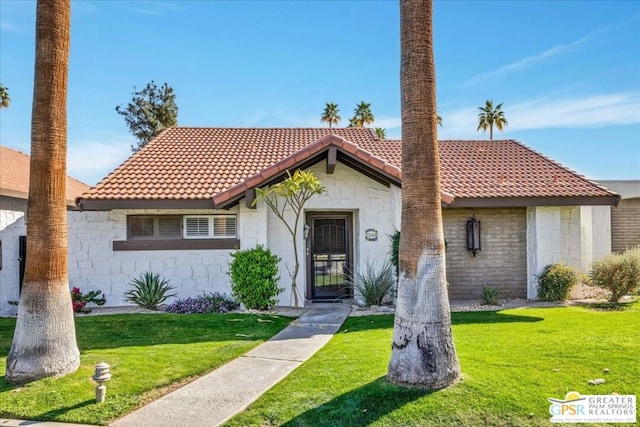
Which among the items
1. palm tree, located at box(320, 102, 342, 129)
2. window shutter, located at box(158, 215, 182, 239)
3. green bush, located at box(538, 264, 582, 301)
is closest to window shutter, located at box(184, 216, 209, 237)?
window shutter, located at box(158, 215, 182, 239)

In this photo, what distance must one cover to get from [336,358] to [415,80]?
4200 millimetres

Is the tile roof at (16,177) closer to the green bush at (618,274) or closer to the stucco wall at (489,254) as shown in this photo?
the stucco wall at (489,254)

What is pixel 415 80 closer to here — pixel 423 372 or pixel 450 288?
pixel 423 372

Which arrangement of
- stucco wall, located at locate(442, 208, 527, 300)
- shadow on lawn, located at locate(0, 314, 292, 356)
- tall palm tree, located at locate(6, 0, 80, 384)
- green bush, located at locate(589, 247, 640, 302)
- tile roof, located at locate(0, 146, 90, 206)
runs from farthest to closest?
stucco wall, located at locate(442, 208, 527, 300) → tile roof, located at locate(0, 146, 90, 206) → green bush, located at locate(589, 247, 640, 302) → shadow on lawn, located at locate(0, 314, 292, 356) → tall palm tree, located at locate(6, 0, 80, 384)

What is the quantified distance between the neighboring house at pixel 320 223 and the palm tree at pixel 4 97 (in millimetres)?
12298

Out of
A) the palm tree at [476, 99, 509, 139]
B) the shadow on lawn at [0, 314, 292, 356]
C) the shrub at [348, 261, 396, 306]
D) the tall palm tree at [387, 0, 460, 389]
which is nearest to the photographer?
the tall palm tree at [387, 0, 460, 389]

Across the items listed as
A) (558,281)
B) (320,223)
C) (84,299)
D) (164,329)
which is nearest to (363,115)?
(320,223)

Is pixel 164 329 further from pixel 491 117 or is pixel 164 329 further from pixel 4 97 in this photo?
pixel 491 117

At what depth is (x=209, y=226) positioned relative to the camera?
41.6ft

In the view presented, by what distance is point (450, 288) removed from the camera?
42.7ft

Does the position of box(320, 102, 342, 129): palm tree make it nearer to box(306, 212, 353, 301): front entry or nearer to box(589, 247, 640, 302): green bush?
box(306, 212, 353, 301): front entry

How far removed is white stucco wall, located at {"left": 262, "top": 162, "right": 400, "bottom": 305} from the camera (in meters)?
12.6

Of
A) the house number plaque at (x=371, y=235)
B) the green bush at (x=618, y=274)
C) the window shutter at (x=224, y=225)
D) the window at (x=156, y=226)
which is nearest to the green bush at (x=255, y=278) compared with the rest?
the window shutter at (x=224, y=225)

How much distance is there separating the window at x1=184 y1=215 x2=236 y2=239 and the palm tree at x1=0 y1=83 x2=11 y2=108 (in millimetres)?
15185
